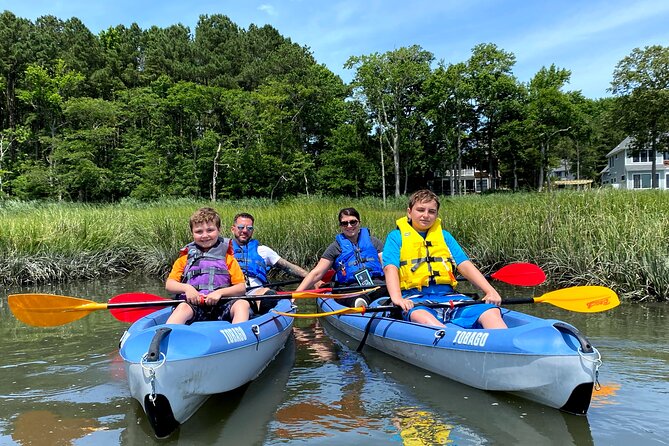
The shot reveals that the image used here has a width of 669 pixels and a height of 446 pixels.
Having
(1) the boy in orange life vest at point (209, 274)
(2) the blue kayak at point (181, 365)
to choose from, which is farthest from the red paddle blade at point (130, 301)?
(2) the blue kayak at point (181, 365)

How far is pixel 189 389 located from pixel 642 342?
447 centimetres

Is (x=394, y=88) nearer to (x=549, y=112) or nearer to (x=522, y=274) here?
(x=549, y=112)

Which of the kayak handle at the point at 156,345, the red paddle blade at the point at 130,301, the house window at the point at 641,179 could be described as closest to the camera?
the kayak handle at the point at 156,345

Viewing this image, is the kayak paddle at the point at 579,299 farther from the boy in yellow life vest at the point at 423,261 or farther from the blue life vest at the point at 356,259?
the blue life vest at the point at 356,259

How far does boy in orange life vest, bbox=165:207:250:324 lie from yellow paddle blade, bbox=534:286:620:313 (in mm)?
2661

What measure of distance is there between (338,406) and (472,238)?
6811 millimetres

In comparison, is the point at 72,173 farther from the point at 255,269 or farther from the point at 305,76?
the point at 255,269

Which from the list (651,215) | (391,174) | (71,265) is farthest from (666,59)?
(71,265)

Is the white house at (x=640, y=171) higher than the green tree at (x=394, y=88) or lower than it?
lower

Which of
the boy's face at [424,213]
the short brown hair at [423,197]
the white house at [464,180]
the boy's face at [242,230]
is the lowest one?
the boy's face at [242,230]

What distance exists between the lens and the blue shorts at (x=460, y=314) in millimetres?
4062

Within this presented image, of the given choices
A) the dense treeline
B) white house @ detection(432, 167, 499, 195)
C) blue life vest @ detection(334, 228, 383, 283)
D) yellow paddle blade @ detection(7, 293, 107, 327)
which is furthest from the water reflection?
white house @ detection(432, 167, 499, 195)

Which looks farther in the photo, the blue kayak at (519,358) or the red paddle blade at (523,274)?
the red paddle blade at (523,274)

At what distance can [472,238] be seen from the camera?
9.97 meters
